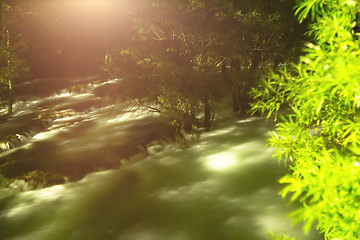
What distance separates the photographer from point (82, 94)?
22750 mm

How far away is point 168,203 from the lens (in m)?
9.61

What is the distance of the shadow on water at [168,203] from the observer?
8320 mm

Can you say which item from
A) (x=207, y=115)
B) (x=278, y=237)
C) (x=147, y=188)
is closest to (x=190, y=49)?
(x=207, y=115)

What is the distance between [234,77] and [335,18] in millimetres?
9133

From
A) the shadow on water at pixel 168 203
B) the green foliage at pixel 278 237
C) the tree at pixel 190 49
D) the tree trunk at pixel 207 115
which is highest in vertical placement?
the tree at pixel 190 49

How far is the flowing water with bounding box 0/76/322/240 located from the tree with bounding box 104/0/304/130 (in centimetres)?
217

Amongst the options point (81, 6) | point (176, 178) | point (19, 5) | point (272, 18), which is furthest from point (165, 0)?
point (81, 6)

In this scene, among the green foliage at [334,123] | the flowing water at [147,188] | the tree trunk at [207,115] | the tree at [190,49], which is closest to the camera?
the green foliage at [334,123]

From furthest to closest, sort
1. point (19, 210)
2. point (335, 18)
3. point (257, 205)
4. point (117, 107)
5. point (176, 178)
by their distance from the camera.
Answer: point (117, 107) → point (176, 178) → point (19, 210) → point (257, 205) → point (335, 18)

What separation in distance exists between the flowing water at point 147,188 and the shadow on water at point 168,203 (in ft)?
0.09

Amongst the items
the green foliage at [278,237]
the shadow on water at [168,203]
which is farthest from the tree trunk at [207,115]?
the green foliage at [278,237]

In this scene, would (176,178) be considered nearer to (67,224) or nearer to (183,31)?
(67,224)

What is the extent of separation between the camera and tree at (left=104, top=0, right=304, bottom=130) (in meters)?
11.6

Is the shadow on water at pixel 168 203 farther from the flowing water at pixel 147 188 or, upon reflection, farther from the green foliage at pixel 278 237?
the green foliage at pixel 278 237
